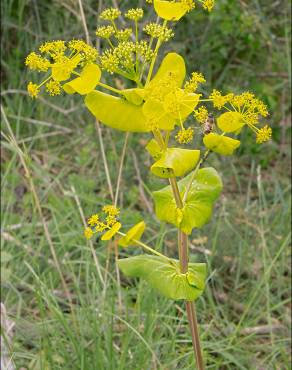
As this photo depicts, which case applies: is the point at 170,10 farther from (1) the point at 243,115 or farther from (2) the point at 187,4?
(1) the point at 243,115

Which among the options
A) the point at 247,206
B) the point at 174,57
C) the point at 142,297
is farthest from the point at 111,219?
Answer: the point at 247,206

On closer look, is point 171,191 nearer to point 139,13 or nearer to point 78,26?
point 139,13

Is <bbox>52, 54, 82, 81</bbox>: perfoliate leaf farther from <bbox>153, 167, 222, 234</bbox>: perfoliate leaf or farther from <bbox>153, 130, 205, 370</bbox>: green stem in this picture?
<bbox>153, 167, 222, 234</bbox>: perfoliate leaf

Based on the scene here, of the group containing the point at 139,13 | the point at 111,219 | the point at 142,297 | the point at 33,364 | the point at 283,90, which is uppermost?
the point at 139,13

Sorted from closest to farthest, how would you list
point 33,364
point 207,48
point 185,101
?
point 185,101
point 33,364
point 207,48

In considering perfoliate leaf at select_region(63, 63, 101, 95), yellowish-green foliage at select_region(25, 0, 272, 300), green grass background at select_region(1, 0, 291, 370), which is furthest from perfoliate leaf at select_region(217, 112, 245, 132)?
green grass background at select_region(1, 0, 291, 370)

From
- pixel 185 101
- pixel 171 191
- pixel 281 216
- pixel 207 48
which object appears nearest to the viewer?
pixel 185 101
